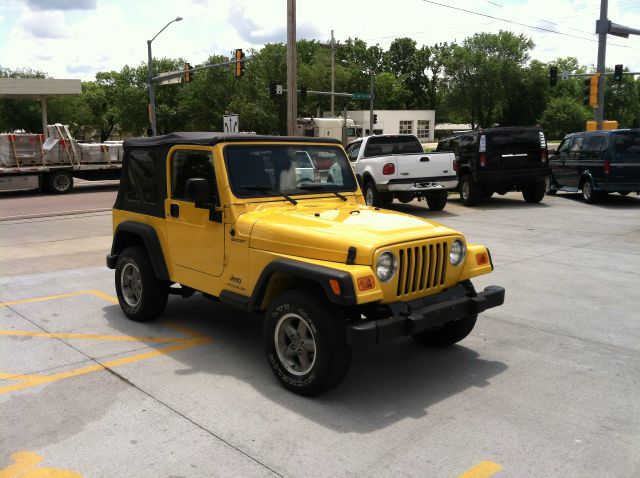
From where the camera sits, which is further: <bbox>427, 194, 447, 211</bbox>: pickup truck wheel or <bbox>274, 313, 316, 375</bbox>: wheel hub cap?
<bbox>427, 194, 447, 211</bbox>: pickup truck wheel

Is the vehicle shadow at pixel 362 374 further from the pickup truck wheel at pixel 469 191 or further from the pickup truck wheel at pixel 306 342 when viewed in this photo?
the pickup truck wheel at pixel 469 191

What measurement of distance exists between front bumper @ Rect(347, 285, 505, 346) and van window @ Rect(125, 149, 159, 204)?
2.82 m

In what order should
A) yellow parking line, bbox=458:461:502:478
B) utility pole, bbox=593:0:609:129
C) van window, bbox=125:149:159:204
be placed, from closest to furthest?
yellow parking line, bbox=458:461:502:478 → van window, bbox=125:149:159:204 → utility pole, bbox=593:0:609:129

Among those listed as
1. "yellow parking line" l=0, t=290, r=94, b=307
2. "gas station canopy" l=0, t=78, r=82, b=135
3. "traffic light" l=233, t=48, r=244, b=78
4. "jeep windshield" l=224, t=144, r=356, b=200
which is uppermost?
"traffic light" l=233, t=48, r=244, b=78

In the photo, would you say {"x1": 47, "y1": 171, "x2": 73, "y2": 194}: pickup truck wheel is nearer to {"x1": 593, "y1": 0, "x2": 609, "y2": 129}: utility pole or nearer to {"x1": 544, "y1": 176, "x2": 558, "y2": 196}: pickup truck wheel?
{"x1": 544, "y1": 176, "x2": 558, "y2": 196}: pickup truck wheel

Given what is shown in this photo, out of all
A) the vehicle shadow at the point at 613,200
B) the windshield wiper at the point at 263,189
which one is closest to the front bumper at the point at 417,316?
the windshield wiper at the point at 263,189

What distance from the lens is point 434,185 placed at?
47.6ft

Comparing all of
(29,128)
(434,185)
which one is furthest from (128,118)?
(434,185)

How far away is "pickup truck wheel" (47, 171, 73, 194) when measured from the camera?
23.2 meters

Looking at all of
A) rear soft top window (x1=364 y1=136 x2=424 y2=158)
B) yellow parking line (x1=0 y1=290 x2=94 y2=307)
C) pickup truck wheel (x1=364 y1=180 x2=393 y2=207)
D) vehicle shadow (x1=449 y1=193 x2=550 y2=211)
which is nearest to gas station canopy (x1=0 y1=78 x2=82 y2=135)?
rear soft top window (x1=364 y1=136 x2=424 y2=158)

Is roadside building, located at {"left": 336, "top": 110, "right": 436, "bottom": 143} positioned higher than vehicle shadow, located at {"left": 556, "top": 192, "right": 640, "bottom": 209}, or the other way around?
roadside building, located at {"left": 336, "top": 110, "right": 436, "bottom": 143}

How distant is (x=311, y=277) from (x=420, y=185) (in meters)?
10.8

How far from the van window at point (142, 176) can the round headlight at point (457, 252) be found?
2.87 meters

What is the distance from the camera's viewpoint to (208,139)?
5.19 meters
